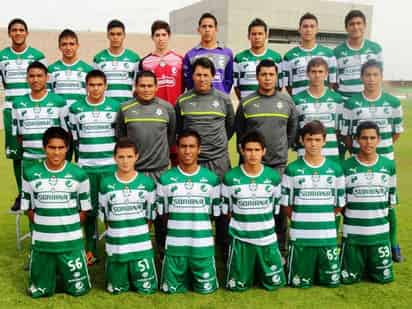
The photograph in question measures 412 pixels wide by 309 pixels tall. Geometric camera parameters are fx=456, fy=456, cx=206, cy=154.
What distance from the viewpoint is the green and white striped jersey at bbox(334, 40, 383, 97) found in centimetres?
545

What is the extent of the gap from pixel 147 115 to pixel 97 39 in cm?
2543

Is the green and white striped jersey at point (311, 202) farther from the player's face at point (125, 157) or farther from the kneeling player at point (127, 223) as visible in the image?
the player's face at point (125, 157)

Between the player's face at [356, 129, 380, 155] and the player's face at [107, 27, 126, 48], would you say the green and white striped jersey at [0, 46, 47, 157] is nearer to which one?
the player's face at [107, 27, 126, 48]

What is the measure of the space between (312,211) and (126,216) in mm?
1741

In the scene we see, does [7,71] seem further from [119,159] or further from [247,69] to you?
[247,69]

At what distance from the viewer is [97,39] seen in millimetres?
28344

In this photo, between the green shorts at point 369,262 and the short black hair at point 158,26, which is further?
the short black hair at point 158,26

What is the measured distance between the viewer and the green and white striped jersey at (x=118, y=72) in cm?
551

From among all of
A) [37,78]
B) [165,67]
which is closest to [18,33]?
[37,78]

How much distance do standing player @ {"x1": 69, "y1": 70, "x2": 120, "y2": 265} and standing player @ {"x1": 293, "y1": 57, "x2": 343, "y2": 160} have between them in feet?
6.56

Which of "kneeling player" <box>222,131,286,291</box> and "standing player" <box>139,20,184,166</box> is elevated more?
"standing player" <box>139,20,184,166</box>

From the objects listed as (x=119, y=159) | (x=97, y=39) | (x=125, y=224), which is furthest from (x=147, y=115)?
(x=97, y=39)

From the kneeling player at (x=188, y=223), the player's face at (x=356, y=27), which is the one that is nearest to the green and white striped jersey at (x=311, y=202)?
the kneeling player at (x=188, y=223)

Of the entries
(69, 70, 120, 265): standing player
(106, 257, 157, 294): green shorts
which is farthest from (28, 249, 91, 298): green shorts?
(69, 70, 120, 265): standing player
